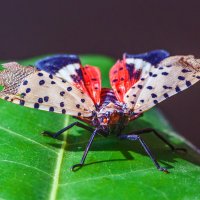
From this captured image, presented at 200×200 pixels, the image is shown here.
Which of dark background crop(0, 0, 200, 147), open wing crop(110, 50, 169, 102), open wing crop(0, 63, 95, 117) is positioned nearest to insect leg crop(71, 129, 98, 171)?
open wing crop(0, 63, 95, 117)

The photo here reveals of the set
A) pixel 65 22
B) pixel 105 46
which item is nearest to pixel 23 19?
pixel 65 22

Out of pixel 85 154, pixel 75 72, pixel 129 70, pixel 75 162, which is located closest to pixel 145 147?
pixel 85 154

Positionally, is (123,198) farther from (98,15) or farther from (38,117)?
A: (98,15)

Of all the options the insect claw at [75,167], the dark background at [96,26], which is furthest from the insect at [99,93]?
the dark background at [96,26]

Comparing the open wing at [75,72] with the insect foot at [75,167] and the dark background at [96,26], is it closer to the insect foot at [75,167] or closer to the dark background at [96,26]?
the insect foot at [75,167]

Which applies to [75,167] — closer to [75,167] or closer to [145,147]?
[75,167]

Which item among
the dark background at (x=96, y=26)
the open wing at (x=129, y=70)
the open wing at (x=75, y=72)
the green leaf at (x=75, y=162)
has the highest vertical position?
the open wing at (x=129, y=70)
